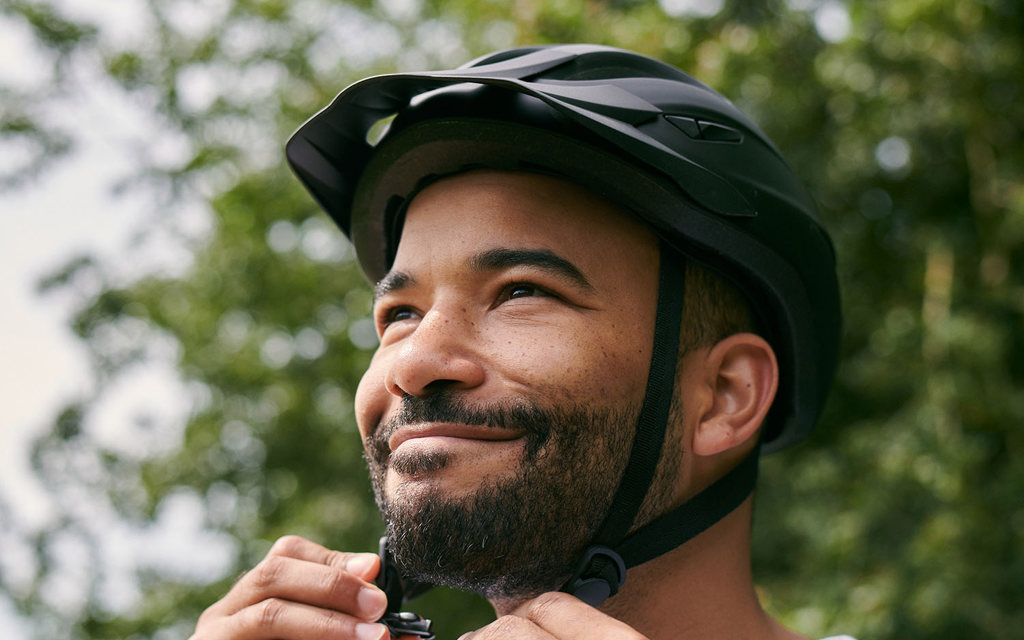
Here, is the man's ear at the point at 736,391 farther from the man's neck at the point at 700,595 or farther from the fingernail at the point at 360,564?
the fingernail at the point at 360,564

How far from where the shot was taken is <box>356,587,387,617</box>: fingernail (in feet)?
7.94

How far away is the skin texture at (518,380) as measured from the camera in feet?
7.84

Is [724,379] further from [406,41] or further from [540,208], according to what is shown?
[406,41]

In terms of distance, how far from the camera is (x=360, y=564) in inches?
105

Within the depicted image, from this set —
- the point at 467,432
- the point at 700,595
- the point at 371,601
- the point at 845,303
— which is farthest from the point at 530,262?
the point at 845,303

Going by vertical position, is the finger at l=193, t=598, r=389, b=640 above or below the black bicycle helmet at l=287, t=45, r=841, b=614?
below

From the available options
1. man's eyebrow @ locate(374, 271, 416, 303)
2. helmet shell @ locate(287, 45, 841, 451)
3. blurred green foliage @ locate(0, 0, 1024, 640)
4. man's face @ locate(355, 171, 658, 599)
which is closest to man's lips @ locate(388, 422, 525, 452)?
man's face @ locate(355, 171, 658, 599)

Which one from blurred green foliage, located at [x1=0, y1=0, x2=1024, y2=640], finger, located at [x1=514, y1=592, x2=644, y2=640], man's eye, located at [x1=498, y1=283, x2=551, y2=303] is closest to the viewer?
finger, located at [x1=514, y1=592, x2=644, y2=640]

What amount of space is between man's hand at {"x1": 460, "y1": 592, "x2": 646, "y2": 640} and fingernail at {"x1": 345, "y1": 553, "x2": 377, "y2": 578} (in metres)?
0.66

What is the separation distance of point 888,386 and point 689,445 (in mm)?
6516

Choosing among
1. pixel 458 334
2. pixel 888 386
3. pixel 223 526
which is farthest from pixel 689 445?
pixel 223 526

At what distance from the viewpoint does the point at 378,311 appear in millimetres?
2857

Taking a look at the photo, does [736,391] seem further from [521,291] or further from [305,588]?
[305,588]

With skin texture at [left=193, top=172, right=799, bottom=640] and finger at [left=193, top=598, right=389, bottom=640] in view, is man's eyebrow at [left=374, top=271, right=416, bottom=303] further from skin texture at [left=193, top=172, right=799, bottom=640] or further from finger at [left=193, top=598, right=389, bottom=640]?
finger at [left=193, top=598, right=389, bottom=640]
